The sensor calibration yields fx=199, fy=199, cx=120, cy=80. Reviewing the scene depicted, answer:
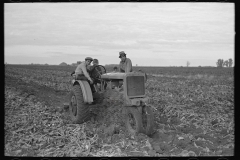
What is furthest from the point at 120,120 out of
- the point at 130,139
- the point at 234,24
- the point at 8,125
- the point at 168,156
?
the point at 234,24

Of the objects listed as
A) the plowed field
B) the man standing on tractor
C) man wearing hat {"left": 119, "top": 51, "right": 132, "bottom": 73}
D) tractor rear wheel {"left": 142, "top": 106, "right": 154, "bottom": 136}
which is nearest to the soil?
the plowed field

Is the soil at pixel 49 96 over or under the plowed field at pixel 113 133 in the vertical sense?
over

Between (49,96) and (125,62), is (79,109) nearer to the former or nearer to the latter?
(125,62)

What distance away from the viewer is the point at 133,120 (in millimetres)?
5844

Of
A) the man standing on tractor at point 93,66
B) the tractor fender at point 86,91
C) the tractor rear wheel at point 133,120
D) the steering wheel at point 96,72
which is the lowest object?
the tractor rear wheel at point 133,120

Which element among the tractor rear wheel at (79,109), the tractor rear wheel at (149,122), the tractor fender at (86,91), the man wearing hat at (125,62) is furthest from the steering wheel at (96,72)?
the tractor rear wheel at (149,122)

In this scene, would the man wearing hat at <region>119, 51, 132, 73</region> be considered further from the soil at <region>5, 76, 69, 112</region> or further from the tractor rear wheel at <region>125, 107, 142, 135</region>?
the soil at <region>5, 76, 69, 112</region>

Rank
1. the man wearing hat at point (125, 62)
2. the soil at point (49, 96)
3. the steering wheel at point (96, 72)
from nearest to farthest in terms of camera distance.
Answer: the man wearing hat at point (125, 62), the steering wheel at point (96, 72), the soil at point (49, 96)

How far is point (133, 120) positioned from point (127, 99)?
66 centimetres

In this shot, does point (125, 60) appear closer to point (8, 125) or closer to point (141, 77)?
point (141, 77)

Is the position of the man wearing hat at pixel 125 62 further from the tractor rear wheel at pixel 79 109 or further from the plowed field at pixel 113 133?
the tractor rear wheel at pixel 79 109

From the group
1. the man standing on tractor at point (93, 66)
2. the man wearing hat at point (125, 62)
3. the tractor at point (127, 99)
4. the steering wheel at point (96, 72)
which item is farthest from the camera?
the steering wheel at point (96, 72)

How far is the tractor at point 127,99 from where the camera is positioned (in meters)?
5.61

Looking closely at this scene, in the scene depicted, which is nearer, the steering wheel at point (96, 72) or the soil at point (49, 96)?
the steering wheel at point (96, 72)
